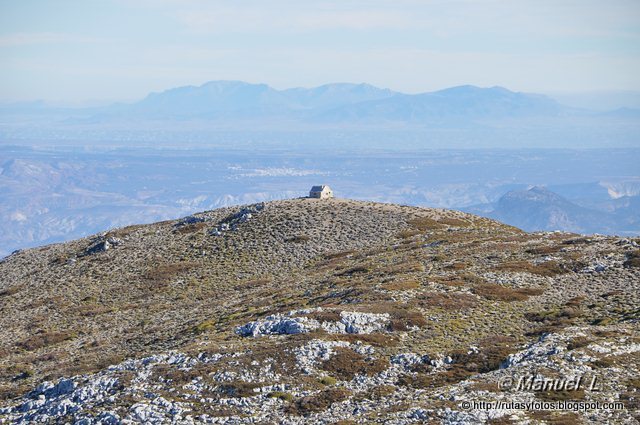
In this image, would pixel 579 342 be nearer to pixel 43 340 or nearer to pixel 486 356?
pixel 486 356

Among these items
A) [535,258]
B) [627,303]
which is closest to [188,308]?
[535,258]

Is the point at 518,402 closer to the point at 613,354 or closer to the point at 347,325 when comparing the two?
the point at 613,354

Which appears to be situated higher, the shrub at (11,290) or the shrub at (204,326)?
the shrub at (204,326)

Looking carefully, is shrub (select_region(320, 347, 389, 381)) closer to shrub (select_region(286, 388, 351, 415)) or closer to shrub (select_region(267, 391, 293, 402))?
shrub (select_region(286, 388, 351, 415))

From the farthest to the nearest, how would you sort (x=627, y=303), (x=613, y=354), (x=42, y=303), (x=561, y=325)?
(x=42, y=303) → (x=627, y=303) → (x=561, y=325) → (x=613, y=354)

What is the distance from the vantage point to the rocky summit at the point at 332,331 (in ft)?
115

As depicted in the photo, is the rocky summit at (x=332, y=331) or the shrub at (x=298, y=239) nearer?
the rocky summit at (x=332, y=331)

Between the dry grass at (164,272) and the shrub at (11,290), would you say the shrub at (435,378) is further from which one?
the shrub at (11,290)

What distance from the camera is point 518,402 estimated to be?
33.3 meters

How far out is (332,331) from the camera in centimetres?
4400

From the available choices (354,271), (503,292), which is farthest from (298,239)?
(503,292)

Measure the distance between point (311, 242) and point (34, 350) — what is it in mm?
35154

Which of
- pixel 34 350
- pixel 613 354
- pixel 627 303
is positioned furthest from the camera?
pixel 34 350

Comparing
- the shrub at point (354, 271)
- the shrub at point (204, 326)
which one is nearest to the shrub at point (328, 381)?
the shrub at point (204, 326)
